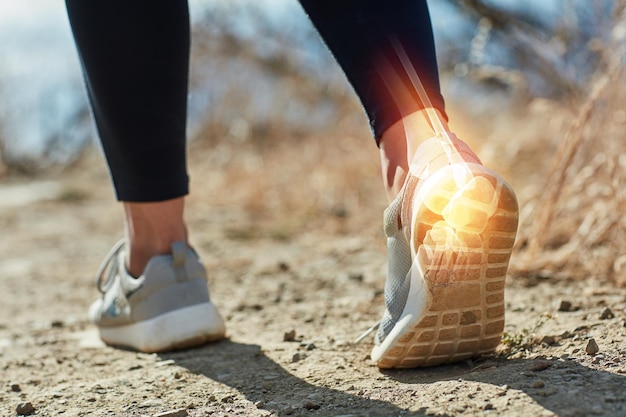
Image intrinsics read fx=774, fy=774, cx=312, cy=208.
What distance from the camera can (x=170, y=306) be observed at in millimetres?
1419

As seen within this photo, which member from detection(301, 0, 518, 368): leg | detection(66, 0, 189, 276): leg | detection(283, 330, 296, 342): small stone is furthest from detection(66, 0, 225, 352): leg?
detection(301, 0, 518, 368): leg

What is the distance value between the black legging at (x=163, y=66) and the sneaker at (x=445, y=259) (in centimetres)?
14

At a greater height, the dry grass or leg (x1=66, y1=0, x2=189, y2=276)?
leg (x1=66, y1=0, x2=189, y2=276)

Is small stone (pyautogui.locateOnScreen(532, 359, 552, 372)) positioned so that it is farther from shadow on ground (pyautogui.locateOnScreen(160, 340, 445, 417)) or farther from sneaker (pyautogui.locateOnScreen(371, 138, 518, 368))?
shadow on ground (pyautogui.locateOnScreen(160, 340, 445, 417))

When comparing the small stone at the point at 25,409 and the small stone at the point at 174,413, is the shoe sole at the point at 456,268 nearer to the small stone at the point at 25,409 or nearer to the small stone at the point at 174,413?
the small stone at the point at 174,413

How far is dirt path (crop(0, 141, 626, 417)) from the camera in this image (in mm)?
969

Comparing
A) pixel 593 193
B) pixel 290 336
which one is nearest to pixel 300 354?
pixel 290 336

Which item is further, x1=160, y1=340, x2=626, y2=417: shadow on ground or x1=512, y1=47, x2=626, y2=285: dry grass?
x1=512, y1=47, x2=626, y2=285: dry grass

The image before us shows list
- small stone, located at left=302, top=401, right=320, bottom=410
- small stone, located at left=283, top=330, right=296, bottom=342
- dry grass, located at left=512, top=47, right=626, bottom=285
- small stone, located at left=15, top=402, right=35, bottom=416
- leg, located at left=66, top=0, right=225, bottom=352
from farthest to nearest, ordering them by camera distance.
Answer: dry grass, located at left=512, top=47, right=626, bottom=285 → small stone, located at left=283, top=330, right=296, bottom=342 → leg, located at left=66, top=0, right=225, bottom=352 → small stone, located at left=15, top=402, right=35, bottom=416 → small stone, located at left=302, top=401, right=320, bottom=410

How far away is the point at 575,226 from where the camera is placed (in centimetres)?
211

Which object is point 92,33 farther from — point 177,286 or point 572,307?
point 572,307

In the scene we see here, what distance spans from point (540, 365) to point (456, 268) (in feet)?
0.57

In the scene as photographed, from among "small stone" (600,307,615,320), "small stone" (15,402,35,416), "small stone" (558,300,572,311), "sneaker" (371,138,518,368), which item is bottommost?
"small stone" (558,300,572,311)

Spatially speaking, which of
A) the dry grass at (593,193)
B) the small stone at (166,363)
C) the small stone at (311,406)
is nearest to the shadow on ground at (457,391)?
the small stone at (311,406)
